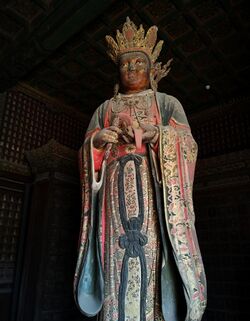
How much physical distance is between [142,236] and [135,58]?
1352mm

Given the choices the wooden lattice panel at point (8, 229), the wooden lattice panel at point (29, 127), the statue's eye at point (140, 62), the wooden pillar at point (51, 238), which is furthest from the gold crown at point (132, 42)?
the wooden lattice panel at point (8, 229)

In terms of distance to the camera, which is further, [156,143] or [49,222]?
[49,222]

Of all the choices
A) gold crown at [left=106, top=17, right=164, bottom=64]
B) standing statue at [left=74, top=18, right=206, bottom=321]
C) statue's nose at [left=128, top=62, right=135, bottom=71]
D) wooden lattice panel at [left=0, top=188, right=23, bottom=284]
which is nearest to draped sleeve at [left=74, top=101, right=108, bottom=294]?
standing statue at [left=74, top=18, right=206, bottom=321]

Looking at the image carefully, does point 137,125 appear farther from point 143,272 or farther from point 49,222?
point 49,222

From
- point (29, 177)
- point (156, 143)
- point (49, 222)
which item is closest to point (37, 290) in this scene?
point (49, 222)

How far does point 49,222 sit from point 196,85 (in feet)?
9.66

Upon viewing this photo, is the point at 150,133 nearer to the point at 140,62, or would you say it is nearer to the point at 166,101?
the point at 166,101

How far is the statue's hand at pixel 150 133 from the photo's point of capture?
6.34 ft

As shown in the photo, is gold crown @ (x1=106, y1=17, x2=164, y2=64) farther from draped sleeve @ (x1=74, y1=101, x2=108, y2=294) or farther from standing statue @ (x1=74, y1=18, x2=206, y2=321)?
draped sleeve @ (x1=74, y1=101, x2=108, y2=294)

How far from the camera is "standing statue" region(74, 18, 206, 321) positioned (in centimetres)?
167

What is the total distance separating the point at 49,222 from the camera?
3791 millimetres

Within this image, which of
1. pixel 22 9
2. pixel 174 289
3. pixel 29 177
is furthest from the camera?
pixel 29 177

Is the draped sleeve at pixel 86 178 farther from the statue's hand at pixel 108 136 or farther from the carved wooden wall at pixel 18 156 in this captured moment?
the carved wooden wall at pixel 18 156

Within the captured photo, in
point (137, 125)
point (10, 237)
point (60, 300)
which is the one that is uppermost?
point (137, 125)
